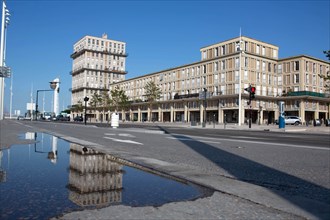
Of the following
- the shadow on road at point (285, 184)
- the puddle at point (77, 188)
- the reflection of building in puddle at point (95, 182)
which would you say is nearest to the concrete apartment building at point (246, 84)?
the shadow on road at point (285, 184)

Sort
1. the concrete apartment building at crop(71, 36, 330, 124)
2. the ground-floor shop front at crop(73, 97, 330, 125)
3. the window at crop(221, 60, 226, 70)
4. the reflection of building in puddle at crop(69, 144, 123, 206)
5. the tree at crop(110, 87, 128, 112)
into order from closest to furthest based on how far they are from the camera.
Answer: the reflection of building in puddle at crop(69, 144, 123, 206), the ground-floor shop front at crop(73, 97, 330, 125), the concrete apartment building at crop(71, 36, 330, 124), the window at crop(221, 60, 226, 70), the tree at crop(110, 87, 128, 112)

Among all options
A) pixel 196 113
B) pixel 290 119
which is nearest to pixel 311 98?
pixel 290 119

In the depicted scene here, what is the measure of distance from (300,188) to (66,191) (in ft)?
11.8

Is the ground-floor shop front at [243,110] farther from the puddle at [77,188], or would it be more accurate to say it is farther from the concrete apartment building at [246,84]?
the puddle at [77,188]

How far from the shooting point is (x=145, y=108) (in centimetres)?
9581

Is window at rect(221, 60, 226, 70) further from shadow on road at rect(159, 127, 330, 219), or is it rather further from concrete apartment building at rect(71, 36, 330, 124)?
shadow on road at rect(159, 127, 330, 219)

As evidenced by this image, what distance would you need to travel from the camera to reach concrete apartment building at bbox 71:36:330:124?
68.8 m

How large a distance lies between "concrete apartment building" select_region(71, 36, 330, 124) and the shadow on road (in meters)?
56.4

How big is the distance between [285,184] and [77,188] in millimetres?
3440

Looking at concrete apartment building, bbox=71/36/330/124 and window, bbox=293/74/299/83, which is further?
window, bbox=293/74/299/83

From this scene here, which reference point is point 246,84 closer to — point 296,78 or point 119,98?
point 296,78

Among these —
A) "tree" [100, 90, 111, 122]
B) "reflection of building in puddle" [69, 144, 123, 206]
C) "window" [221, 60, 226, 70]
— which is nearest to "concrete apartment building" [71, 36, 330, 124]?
"window" [221, 60, 226, 70]

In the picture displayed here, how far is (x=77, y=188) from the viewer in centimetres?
401

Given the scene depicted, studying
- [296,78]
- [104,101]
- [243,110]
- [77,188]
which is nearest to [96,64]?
[104,101]
